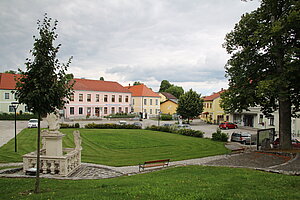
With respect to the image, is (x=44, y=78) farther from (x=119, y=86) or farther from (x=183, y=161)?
(x=119, y=86)

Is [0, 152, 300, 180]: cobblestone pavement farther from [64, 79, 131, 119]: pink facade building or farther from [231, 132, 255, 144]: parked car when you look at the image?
[64, 79, 131, 119]: pink facade building

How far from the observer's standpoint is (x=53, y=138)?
418 inches

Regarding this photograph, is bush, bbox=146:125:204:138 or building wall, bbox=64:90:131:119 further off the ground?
building wall, bbox=64:90:131:119

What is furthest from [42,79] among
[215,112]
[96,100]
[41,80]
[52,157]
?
[215,112]

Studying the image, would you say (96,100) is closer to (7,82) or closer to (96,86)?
(96,86)

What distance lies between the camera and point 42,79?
7418 millimetres

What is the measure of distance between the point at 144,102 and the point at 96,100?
A: 15098mm

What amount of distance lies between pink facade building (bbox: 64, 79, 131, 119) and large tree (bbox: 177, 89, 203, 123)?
715 inches

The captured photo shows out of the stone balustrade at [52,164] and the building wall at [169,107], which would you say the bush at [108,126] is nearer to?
the stone balustrade at [52,164]

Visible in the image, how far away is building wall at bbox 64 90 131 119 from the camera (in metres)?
50.1

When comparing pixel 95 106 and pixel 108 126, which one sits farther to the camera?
pixel 95 106

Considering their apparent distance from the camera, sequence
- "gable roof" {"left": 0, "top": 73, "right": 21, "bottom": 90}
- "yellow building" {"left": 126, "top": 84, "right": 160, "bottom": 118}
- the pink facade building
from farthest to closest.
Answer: "yellow building" {"left": 126, "top": 84, "right": 160, "bottom": 118} → the pink facade building → "gable roof" {"left": 0, "top": 73, "right": 21, "bottom": 90}

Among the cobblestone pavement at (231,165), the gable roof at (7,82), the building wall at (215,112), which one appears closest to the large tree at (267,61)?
the cobblestone pavement at (231,165)

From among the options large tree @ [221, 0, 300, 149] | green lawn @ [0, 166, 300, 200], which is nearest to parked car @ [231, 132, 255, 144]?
large tree @ [221, 0, 300, 149]
